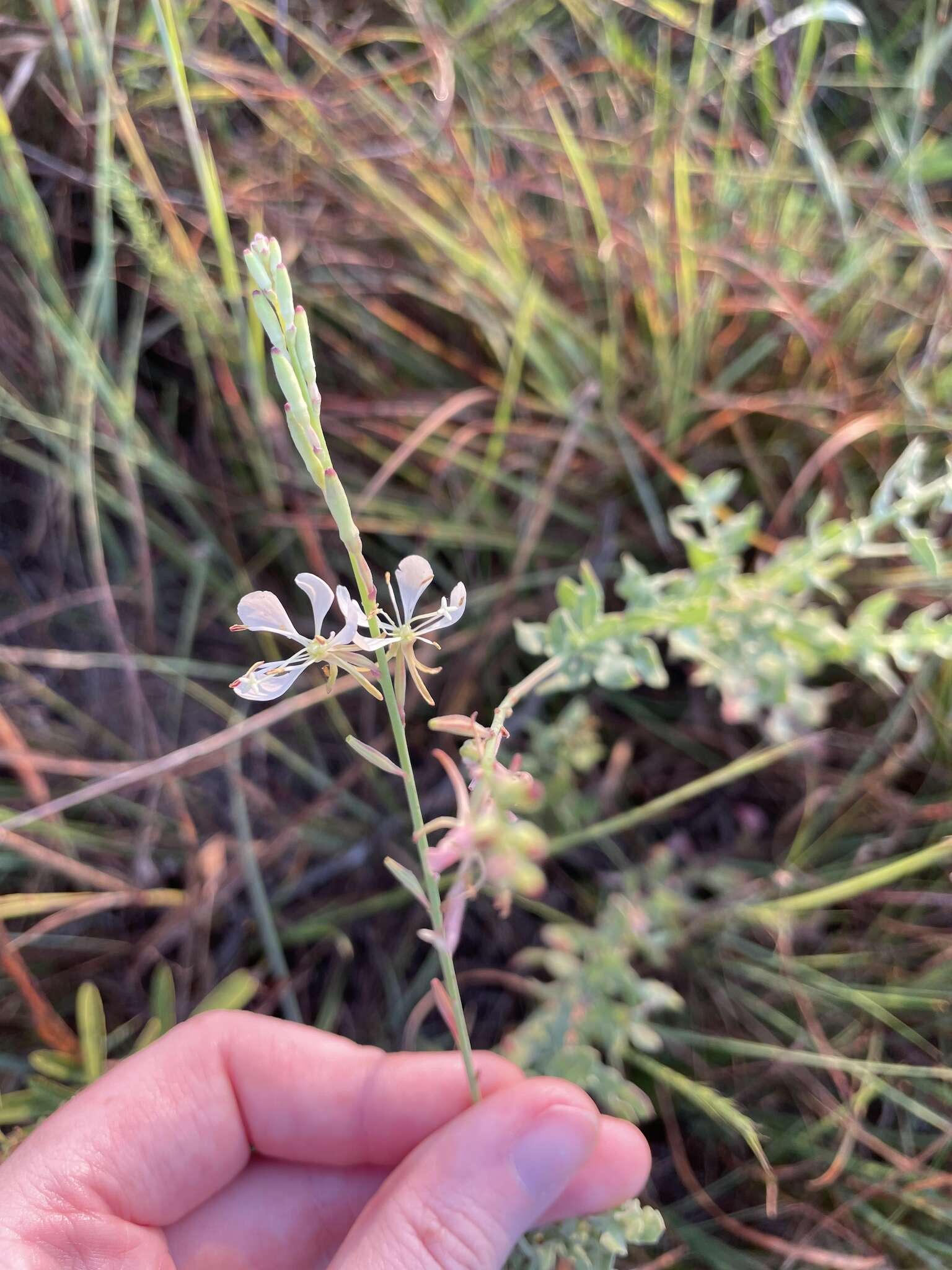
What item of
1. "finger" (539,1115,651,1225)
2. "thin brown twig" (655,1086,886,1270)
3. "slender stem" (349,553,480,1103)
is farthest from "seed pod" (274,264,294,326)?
"thin brown twig" (655,1086,886,1270)

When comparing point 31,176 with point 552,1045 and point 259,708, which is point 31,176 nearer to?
point 259,708

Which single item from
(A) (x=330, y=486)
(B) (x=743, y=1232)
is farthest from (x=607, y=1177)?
(A) (x=330, y=486)

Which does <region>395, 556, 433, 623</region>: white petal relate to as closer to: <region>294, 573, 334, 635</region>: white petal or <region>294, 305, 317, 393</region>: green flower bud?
<region>294, 573, 334, 635</region>: white petal

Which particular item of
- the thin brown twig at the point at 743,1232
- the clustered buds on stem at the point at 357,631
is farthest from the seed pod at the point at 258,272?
the thin brown twig at the point at 743,1232

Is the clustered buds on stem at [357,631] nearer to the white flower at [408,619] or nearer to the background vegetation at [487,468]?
the white flower at [408,619]

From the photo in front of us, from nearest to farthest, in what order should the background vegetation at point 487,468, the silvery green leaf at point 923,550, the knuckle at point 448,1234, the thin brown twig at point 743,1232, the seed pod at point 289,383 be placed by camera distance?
1. the seed pod at point 289,383
2. the knuckle at point 448,1234
3. the silvery green leaf at point 923,550
4. the thin brown twig at point 743,1232
5. the background vegetation at point 487,468

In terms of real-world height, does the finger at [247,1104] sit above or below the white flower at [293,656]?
below

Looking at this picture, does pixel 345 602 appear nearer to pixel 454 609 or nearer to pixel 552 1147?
pixel 454 609
